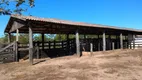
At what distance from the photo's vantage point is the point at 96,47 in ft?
67.8

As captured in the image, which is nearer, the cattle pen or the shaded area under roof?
the shaded area under roof

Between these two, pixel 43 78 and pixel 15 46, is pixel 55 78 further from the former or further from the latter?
pixel 15 46

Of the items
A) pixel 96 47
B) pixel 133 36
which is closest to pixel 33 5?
pixel 96 47

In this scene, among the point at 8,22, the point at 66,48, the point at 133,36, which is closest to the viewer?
the point at 8,22

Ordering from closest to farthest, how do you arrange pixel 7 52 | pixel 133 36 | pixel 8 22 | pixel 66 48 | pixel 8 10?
1. pixel 8 10
2. pixel 7 52
3. pixel 8 22
4. pixel 66 48
5. pixel 133 36

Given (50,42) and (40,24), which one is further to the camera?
(50,42)

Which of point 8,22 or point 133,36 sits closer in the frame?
point 8,22

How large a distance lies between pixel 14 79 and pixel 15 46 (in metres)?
5.58

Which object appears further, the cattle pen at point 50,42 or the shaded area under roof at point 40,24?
the cattle pen at point 50,42

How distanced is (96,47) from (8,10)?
12.9 metres

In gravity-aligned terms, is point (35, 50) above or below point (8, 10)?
below

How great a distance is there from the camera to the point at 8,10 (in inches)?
393

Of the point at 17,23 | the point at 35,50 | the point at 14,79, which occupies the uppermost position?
the point at 17,23

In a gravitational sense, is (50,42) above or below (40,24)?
below
